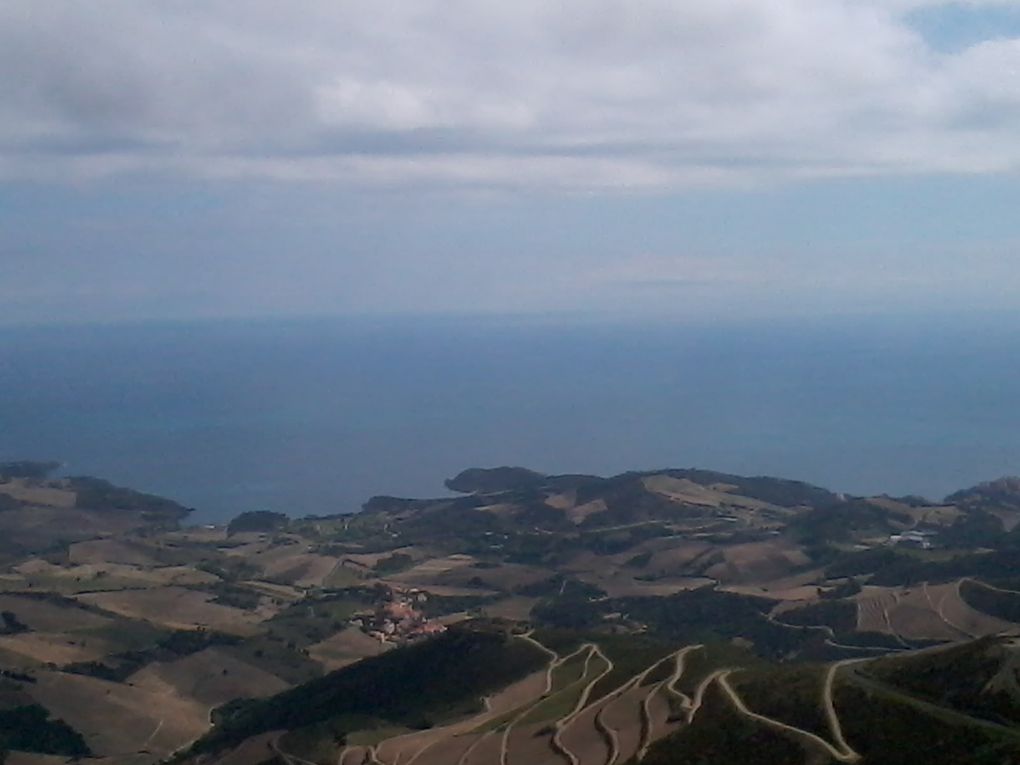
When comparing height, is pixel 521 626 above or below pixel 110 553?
above

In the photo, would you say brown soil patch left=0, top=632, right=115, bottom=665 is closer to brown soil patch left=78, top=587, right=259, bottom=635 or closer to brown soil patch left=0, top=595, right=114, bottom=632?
brown soil patch left=0, top=595, right=114, bottom=632

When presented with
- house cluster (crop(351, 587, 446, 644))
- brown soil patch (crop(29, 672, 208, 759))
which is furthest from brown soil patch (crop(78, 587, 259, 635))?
brown soil patch (crop(29, 672, 208, 759))

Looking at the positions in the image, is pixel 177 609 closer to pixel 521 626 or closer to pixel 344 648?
pixel 344 648

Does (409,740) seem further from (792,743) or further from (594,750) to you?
(792,743)

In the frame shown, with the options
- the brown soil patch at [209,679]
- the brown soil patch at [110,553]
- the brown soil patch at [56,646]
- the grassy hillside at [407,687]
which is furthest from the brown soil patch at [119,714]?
the brown soil patch at [110,553]

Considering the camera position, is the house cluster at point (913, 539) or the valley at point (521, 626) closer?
the valley at point (521, 626)

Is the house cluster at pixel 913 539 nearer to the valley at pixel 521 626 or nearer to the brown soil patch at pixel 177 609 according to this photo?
the valley at pixel 521 626

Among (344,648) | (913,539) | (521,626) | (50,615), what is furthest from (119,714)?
(913,539)

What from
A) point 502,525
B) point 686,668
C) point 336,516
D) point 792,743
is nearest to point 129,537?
point 336,516

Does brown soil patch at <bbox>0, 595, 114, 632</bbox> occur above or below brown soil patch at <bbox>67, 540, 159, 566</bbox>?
above
